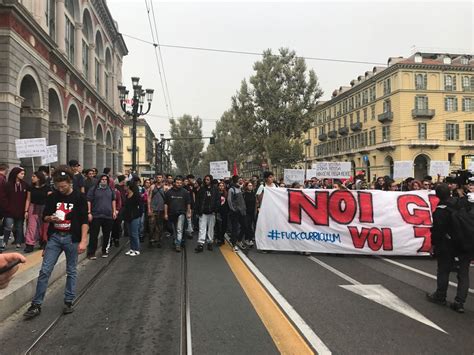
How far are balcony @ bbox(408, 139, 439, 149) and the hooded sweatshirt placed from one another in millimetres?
58797

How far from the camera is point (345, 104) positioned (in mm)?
77812

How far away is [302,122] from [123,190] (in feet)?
106

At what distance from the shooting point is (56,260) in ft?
16.9

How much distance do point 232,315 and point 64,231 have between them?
233 cm

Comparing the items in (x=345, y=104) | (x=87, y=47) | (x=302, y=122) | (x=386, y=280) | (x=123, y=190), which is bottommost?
(x=386, y=280)

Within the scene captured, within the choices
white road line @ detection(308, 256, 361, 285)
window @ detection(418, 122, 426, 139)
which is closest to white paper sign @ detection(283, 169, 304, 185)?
white road line @ detection(308, 256, 361, 285)

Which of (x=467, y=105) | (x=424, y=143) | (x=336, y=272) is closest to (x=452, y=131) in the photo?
(x=467, y=105)

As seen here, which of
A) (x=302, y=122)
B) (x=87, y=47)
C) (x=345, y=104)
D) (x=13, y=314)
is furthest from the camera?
(x=345, y=104)

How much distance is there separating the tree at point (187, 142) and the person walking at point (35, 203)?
7355cm

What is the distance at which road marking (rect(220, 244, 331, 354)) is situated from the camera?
156 inches

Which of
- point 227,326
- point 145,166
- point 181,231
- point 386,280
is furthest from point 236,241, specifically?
point 145,166

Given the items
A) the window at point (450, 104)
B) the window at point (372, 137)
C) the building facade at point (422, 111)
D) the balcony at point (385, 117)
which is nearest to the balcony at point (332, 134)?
the window at point (372, 137)

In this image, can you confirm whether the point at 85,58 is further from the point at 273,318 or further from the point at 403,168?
the point at 273,318

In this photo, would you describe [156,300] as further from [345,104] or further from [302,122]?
[345,104]
